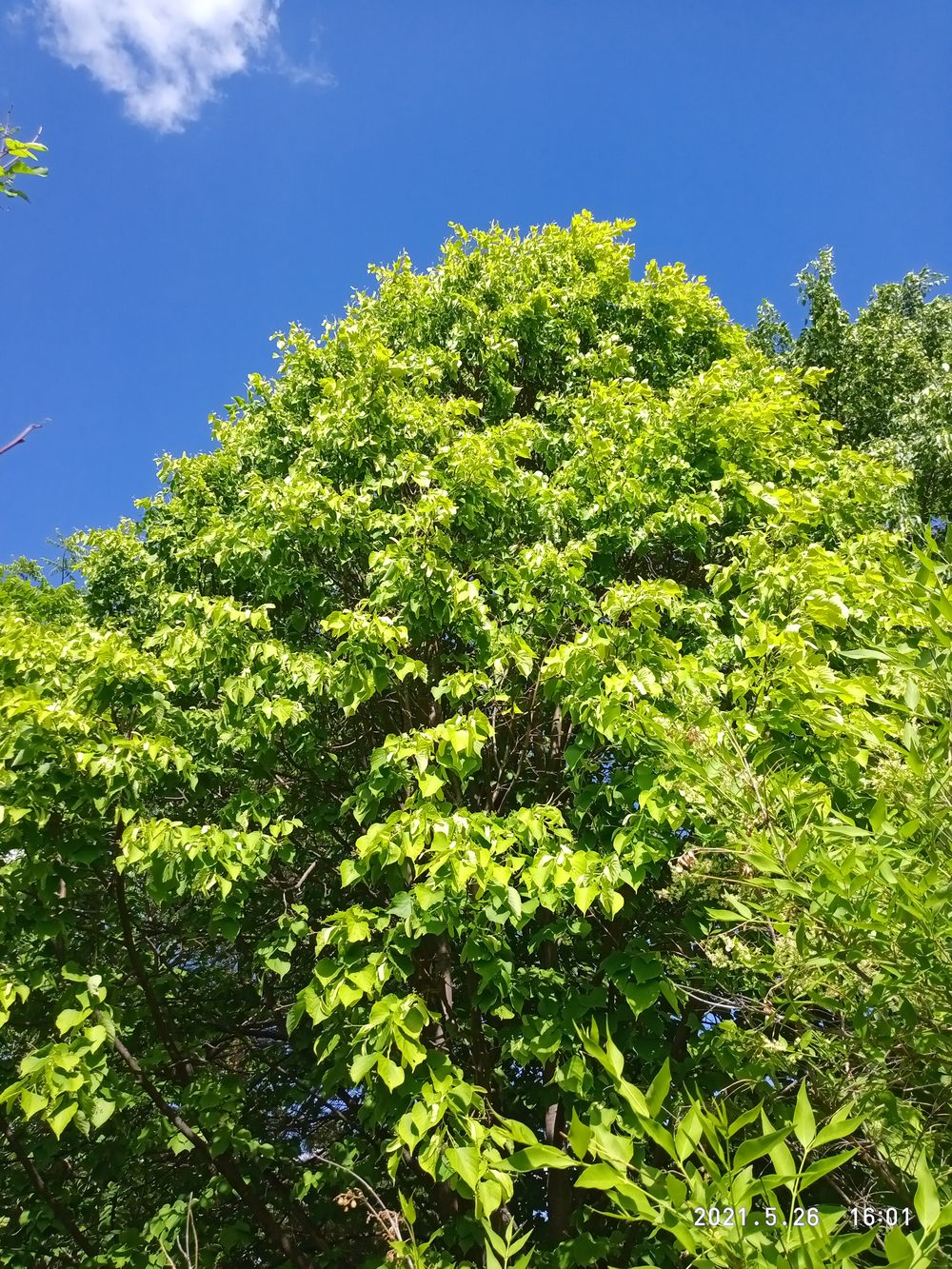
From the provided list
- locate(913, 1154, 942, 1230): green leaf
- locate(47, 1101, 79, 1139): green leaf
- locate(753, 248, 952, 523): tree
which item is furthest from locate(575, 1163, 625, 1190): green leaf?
locate(753, 248, 952, 523): tree

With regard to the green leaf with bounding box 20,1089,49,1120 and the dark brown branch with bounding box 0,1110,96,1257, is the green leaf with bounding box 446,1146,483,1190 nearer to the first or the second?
the green leaf with bounding box 20,1089,49,1120

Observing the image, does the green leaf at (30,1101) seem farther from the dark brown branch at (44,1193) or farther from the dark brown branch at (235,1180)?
the dark brown branch at (44,1193)

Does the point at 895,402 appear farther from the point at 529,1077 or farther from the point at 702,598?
the point at 529,1077

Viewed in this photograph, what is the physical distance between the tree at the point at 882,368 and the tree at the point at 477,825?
12.3ft

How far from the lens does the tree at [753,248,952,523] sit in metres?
9.34

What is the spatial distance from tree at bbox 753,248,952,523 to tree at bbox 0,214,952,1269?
Result: 12.3 feet

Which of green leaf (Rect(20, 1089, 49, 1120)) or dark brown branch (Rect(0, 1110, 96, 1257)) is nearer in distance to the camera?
green leaf (Rect(20, 1089, 49, 1120))

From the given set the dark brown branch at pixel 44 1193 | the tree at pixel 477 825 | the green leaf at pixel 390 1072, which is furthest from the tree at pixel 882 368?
the dark brown branch at pixel 44 1193

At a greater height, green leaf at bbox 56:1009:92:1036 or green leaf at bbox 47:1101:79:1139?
green leaf at bbox 56:1009:92:1036

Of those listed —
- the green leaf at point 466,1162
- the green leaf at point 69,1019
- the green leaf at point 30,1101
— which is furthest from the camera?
the green leaf at point 69,1019

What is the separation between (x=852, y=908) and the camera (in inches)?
68.7

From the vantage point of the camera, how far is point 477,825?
11.2 feet

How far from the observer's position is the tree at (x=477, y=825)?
200cm

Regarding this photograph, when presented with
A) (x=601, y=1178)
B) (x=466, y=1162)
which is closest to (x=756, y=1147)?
(x=601, y=1178)
